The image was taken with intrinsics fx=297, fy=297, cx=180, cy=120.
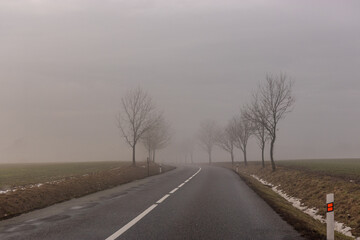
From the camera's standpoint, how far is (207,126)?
273 ft

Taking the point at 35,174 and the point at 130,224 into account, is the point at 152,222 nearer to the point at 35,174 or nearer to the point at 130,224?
the point at 130,224

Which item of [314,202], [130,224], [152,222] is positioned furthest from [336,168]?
[130,224]

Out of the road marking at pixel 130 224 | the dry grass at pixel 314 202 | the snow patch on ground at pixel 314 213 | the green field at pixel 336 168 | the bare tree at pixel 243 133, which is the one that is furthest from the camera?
the bare tree at pixel 243 133

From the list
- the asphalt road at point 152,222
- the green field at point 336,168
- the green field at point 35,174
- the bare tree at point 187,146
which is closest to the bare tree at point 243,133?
the green field at point 336,168

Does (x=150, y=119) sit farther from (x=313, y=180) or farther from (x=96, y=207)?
(x=96, y=207)

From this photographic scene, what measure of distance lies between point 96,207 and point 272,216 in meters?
5.51

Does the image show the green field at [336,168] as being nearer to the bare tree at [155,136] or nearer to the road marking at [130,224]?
the road marking at [130,224]

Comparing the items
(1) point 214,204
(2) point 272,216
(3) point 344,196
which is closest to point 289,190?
(3) point 344,196

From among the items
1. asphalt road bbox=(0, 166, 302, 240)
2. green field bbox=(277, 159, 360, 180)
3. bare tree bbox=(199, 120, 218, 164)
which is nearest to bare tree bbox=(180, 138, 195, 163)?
bare tree bbox=(199, 120, 218, 164)

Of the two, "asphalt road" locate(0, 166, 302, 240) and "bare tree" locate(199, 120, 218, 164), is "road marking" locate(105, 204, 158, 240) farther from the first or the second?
"bare tree" locate(199, 120, 218, 164)

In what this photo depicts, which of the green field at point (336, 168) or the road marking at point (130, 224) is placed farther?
the green field at point (336, 168)

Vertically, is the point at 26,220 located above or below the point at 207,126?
below

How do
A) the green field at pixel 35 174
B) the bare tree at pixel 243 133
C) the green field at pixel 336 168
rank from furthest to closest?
the bare tree at pixel 243 133, the green field at pixel 336 168, the green field at pixel 35 174

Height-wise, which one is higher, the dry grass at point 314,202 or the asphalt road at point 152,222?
the asphalt road at point 152,222
